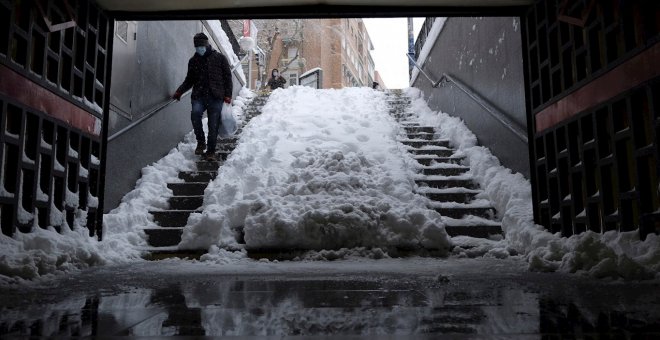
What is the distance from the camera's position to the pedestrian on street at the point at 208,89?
7.34m

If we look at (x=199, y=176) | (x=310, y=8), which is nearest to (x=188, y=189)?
(x=199, y=176)

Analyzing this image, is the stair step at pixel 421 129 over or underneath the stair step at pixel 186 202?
over

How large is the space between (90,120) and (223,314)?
343 cm

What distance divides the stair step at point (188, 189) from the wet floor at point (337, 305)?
2.89m

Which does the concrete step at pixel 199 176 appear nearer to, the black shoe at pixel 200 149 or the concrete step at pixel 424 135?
the black shoe at pixel 200 149

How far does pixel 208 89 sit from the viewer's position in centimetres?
740

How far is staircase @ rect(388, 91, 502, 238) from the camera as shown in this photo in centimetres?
532

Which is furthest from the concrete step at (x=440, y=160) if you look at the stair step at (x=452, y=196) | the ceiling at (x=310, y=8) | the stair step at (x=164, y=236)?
the stair step at (x=164, y=236)

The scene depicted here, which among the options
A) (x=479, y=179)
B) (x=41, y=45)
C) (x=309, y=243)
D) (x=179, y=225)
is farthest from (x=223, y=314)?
(x=479, y=179)

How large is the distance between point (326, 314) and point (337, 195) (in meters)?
3.56

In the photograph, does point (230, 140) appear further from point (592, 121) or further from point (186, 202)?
point (592, 121)

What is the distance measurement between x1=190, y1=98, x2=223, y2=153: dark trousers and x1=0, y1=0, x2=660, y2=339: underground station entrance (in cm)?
30

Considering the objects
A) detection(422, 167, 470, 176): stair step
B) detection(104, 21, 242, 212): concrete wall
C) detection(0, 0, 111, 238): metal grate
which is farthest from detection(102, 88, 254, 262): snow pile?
detection(422, 167, 470, 176): stair step

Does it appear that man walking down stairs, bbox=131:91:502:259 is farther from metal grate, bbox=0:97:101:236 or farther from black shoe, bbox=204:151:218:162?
metal grate, bbox=0:97:101:236
